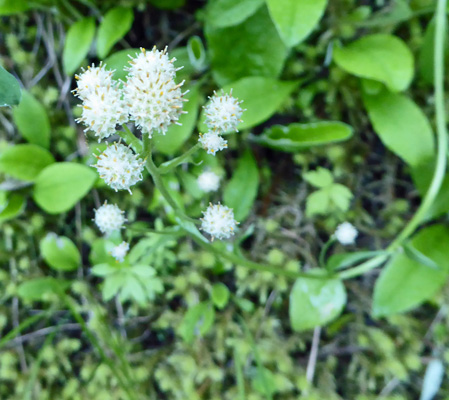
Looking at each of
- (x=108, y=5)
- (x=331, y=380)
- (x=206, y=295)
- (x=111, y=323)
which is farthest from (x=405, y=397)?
(x=108, y=5)

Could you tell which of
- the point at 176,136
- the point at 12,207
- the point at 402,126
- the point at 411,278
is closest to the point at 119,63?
the point at 176,136

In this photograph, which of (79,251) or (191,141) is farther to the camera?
(79,251)

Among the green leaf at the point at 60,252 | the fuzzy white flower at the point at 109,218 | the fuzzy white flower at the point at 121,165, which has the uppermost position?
the fuzzy white flower at the point at 121,165

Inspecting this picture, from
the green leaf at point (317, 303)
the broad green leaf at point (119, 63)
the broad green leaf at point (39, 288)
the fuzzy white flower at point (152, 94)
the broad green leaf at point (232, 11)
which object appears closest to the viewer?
the fuzzy white flower at point (152, 94)

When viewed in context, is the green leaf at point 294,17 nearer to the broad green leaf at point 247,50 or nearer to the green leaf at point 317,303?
the broad green leaf at point 247,50

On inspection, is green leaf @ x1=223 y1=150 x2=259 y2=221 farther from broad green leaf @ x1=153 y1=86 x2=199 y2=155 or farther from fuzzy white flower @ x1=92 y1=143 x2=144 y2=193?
fuzzy white flower @ x1=92 y1=143 x2=144 y2=193

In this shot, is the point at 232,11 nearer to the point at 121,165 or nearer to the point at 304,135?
the point at 304,135

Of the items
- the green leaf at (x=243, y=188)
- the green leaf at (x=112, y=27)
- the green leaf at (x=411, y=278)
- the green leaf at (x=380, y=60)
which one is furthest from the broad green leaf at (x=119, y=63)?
the green leaf at (x=411, y=278)

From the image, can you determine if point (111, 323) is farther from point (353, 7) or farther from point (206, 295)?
point (353, 7)
